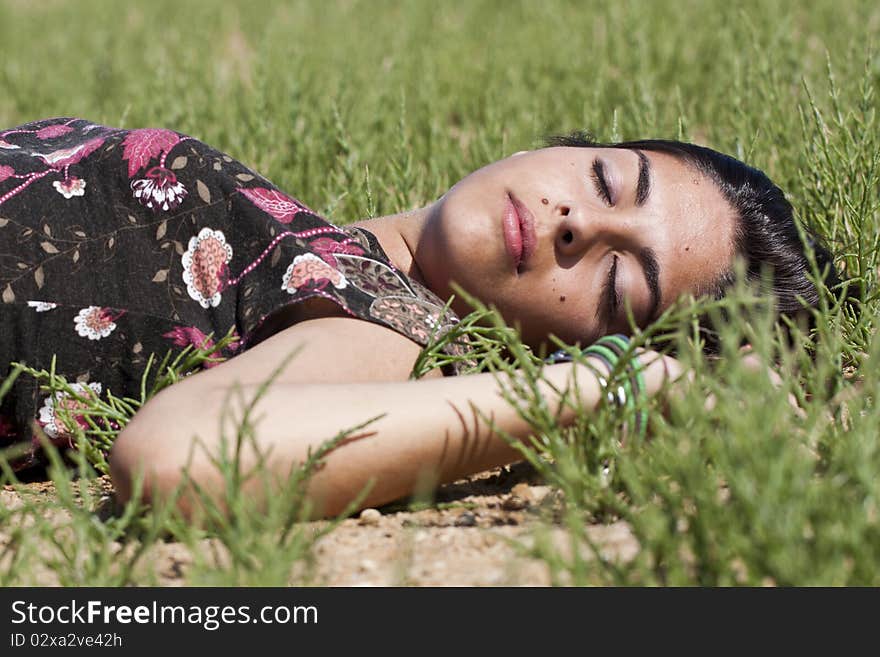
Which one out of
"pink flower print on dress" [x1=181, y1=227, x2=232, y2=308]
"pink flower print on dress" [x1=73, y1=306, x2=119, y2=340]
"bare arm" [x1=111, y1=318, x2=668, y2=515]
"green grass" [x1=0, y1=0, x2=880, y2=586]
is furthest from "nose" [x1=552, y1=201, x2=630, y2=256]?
"pink flower print on dress" [x1=73, y1=306, x2=119, y2=340]

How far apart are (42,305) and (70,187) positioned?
10.5 inches

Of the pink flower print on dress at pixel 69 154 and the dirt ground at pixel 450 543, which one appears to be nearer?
the dirt ground at pixel 450 543

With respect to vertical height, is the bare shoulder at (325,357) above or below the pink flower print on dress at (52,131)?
below

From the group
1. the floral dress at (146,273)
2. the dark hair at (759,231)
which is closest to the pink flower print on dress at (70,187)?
the floral dress at (146,273)

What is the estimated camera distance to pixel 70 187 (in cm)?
217

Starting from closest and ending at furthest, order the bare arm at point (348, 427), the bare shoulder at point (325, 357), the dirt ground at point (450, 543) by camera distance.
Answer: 1. the dirt ground at point (450, 543)
2. the bare arm at point (348, 427)
3. the bare shoulder at point (325, 357)

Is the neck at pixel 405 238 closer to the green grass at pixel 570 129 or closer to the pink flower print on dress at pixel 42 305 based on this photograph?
the green grass at pixel 570 129

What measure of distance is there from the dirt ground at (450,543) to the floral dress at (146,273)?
0.27 metres

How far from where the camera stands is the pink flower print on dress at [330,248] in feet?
6.83

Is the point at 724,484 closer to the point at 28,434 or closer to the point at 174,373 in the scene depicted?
the point at 174,373

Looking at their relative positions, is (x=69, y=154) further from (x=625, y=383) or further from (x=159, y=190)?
(x=625, y=383)

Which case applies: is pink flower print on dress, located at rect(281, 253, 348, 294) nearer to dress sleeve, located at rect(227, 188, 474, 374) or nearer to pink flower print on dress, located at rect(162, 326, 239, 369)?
dress sleeve, located at rect(227, 188, 474, 374)
